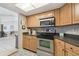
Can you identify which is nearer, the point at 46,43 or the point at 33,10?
the point at 33,10

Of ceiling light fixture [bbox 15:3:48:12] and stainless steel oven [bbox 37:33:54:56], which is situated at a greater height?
ceiling light fixture [bbox 15:3:48:12]

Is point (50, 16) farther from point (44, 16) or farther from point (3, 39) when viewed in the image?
point (3, 39)

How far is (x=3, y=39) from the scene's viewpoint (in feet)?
5.13

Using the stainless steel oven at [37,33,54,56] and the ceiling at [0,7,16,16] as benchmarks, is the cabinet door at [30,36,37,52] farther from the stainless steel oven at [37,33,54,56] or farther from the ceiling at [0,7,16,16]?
the ceiling at [0,7,16,16]

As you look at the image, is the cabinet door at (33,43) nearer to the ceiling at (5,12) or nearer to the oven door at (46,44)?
the oven door at (46,44)

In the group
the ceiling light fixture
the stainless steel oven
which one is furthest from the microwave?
the ceiling light fixture

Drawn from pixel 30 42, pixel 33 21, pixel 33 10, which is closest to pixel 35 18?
pixel 33 21

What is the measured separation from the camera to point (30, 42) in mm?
1848

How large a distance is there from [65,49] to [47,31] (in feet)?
1.32

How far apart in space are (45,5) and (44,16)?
216 mm

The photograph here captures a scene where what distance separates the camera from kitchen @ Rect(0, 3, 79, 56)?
1.64 meters

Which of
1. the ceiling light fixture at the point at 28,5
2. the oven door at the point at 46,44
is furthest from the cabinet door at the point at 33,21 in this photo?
the oven door at the point at 46,44

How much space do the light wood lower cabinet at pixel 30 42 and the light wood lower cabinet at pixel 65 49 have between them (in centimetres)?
38

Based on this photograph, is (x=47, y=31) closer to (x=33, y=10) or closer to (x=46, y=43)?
(x=46, y=43)
